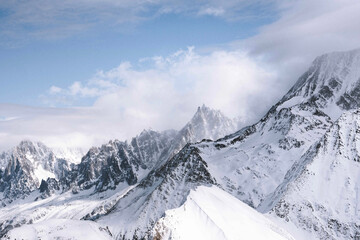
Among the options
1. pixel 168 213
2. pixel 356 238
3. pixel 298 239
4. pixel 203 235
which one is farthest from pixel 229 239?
pixel 356 238

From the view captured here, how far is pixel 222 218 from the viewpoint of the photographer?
173 metres

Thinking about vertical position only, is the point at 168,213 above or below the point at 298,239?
above

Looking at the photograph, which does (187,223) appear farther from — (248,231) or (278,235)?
(278,235)

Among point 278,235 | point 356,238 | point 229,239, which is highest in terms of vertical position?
point 229,239

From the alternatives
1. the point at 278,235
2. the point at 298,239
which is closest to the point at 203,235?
the point at 278,235

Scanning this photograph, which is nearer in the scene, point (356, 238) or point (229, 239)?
point (229, 239)

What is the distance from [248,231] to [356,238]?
62.6 metres

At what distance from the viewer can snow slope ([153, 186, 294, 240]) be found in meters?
152

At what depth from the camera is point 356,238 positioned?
197750 millimetres

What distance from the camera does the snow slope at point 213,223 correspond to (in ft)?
498

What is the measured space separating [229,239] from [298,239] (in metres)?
58.5

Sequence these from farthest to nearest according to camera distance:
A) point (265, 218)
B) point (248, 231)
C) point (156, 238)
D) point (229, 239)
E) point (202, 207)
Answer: point (265, 218)
point (202, 207)
point (248, 231)
point (229, 239)
point (156, 238)

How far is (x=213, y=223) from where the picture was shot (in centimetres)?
16450

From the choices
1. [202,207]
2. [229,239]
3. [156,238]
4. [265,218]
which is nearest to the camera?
[156,238]
